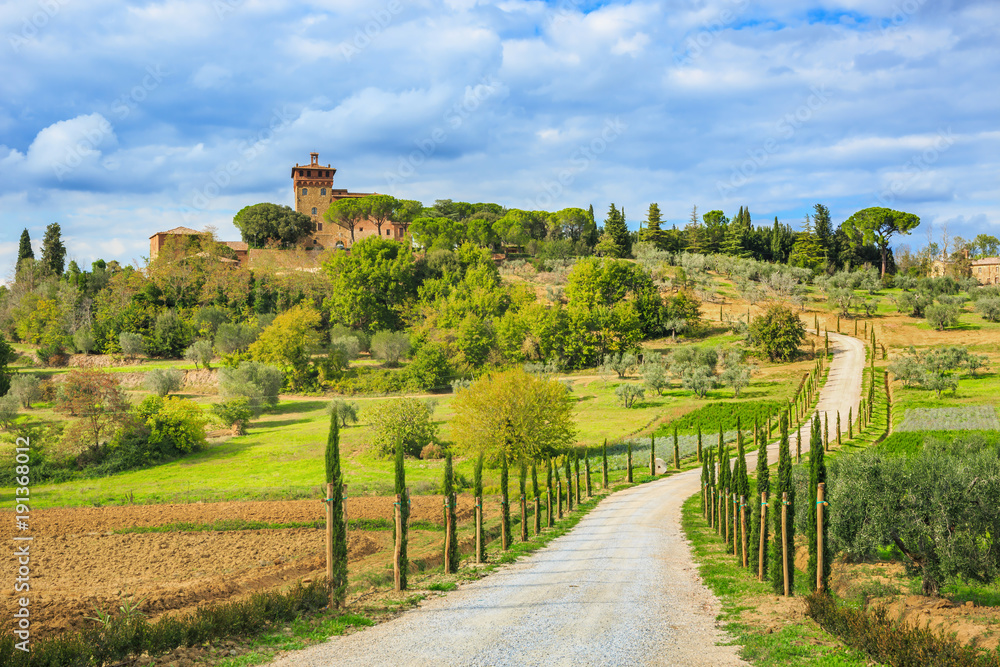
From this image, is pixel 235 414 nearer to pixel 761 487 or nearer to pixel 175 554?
pixel 175 554

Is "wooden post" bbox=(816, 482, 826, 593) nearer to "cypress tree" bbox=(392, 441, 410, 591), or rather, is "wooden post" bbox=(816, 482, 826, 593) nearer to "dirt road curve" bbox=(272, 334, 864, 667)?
"dirt road curve" bbox=(272, 334, 864, 667)

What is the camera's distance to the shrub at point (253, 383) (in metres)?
51.7

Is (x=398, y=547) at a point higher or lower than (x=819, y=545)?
lower

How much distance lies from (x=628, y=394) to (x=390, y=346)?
91.0 ft

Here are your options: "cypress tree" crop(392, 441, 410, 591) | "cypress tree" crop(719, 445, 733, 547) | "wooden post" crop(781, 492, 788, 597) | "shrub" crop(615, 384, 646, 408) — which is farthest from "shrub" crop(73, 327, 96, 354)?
"wooden post" crop(781, 492, 788, 597)

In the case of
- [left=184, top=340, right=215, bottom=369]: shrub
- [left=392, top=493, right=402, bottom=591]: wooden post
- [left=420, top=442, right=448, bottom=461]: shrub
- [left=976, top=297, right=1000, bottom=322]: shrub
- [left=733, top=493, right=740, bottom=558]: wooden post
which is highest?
[left=976, top=297, right=1000, bottom=322]: shrub

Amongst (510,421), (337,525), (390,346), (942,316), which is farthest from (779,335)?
(337,525)

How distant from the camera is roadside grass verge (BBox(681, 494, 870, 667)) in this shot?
29.3ft

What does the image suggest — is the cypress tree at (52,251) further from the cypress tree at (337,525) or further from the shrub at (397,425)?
the cypress tree at (337,525)

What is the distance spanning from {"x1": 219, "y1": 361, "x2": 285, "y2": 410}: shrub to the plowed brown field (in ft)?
77.6

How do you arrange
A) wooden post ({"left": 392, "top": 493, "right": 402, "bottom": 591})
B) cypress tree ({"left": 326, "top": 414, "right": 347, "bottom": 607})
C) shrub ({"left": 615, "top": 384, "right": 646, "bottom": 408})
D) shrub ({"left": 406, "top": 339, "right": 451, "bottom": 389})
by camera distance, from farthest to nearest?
1. shrub ({"left": 406, "top": 339, "right": 451, "bottom": 389})
2. shrub ({"left": 615, "top": 384, "right": 646, "bottom": 408})
3. wooden post ({"left": 392, "top": 493, "right": 402, "bottom": 591})
4. cypress tree ({"left": 326, "top": 414, "right": 347, "bottom": 607})

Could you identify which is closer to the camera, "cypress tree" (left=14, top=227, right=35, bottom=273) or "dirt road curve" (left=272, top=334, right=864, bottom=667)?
"dirt road curve" (left=272, top=334, right=864, bottom=667)

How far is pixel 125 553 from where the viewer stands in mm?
20750

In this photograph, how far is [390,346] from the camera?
226ft
